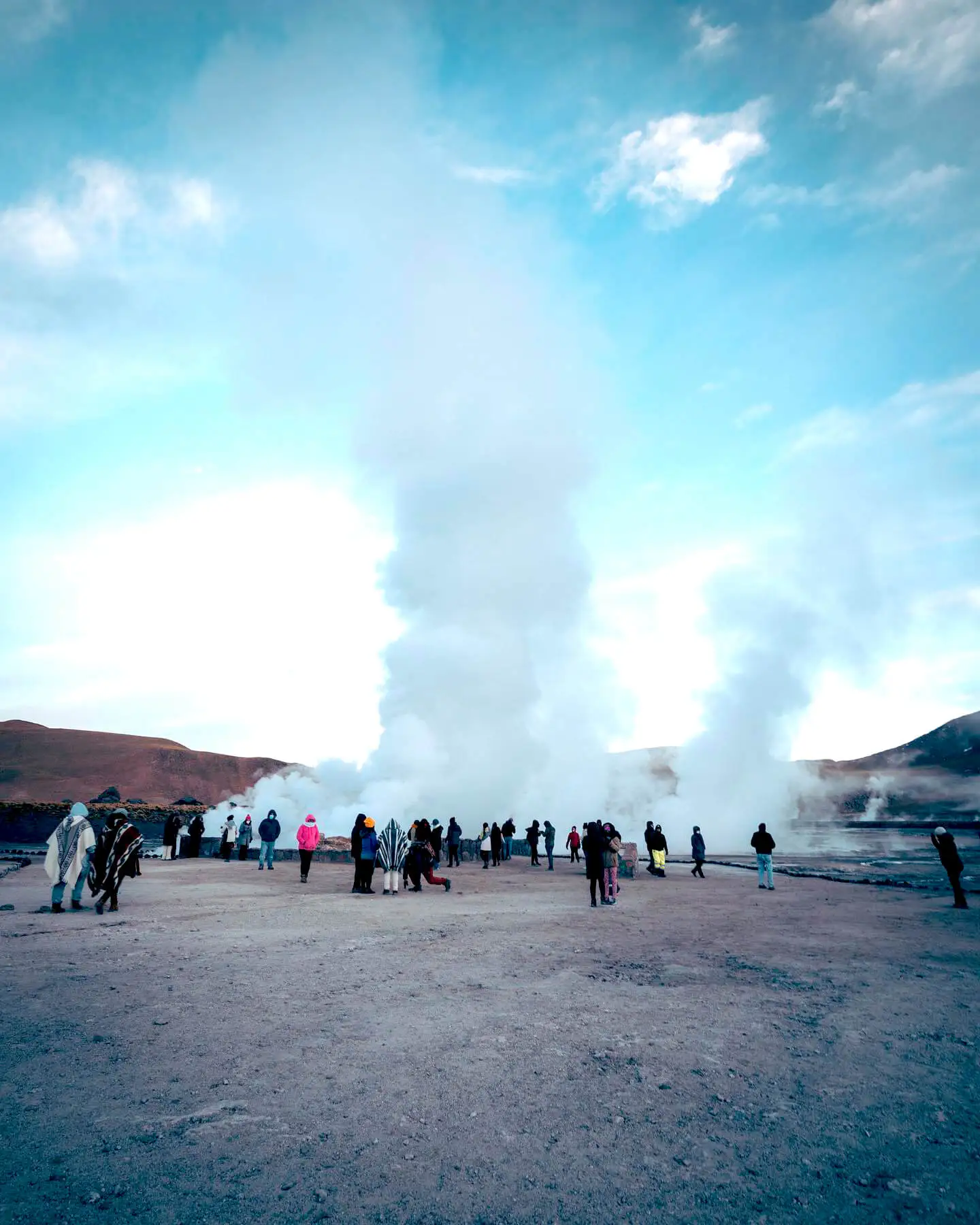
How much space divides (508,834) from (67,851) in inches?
857

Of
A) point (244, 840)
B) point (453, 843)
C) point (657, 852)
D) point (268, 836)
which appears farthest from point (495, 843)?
point (244, 840)

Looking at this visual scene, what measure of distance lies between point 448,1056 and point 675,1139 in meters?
2.11

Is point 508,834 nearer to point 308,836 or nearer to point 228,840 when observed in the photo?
point 228,840

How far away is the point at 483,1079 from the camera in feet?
17.4

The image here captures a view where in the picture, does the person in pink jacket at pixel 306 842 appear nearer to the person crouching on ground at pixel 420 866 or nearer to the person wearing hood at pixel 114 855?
the person crouching on ground at pixel 420 866

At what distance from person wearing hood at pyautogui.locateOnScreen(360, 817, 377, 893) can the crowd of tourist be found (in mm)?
22

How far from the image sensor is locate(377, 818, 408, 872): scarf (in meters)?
17.9

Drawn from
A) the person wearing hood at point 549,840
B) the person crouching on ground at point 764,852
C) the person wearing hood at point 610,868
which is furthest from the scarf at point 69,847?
the person wearing hood at point 549,840

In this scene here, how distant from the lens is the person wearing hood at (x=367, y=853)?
57.3 feet

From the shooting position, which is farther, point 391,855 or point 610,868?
point 391,855

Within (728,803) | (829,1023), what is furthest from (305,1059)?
(728,803)

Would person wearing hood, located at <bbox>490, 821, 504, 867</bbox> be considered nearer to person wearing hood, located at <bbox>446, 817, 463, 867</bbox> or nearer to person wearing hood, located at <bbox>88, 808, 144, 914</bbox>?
person wearing hood, located at <bbox>446, 817, 463, 867</bbox>

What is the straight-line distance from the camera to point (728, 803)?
6519 centimetres

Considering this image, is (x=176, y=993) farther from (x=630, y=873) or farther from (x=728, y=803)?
(x=728, y=803)
